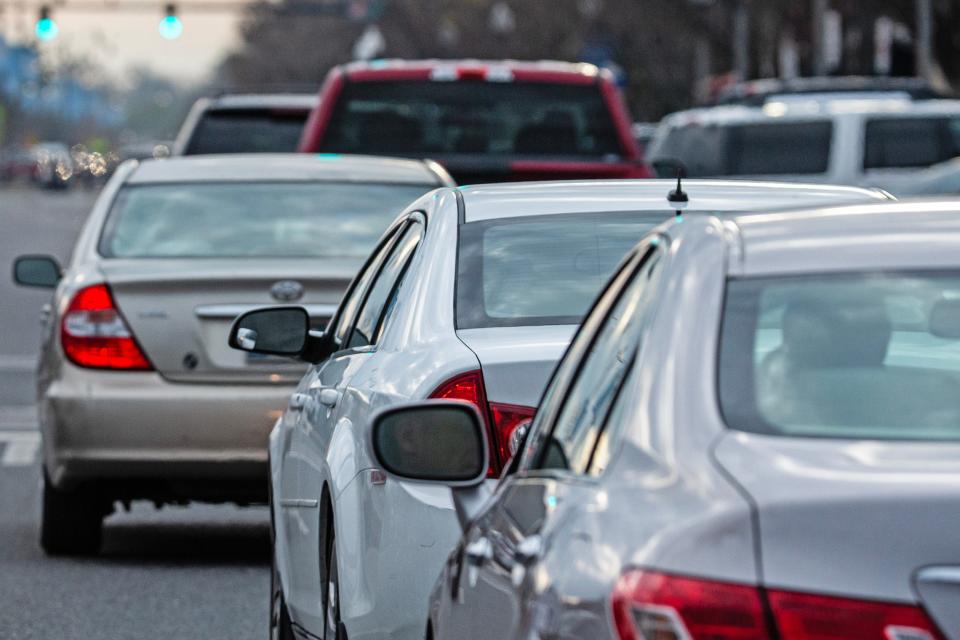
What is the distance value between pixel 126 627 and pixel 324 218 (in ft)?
8.50

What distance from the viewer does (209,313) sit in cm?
921

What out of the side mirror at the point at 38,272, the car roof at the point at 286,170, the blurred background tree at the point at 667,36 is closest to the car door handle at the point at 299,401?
the car roof at the point at 286,170

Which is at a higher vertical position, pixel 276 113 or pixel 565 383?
pixel 565 383

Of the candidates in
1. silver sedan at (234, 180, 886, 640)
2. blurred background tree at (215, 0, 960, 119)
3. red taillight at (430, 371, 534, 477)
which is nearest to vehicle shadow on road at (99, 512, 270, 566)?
silver sedan at (234, 180, 886, 640)

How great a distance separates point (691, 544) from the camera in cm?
275

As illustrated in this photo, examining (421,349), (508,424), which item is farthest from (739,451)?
(421,349)

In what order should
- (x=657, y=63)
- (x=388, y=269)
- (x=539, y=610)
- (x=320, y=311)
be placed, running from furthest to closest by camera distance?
1. (x=657, y=63)
2. (x=320, y=311)
3. (x=388, y=269)
4. (x=539, y=610)

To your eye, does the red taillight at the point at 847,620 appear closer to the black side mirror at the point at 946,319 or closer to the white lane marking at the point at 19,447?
the black side mirror at the point at 946,319

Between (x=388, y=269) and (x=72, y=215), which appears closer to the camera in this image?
(x=388, y=269)

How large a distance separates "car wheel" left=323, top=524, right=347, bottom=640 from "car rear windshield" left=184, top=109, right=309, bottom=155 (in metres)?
13.4

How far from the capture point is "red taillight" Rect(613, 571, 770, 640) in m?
2.67

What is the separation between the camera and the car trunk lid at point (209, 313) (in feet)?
30.3

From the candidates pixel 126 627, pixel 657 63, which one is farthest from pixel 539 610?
pixel 657 63

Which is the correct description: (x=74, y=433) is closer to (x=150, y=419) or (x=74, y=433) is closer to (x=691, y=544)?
(x=150, y=419)
